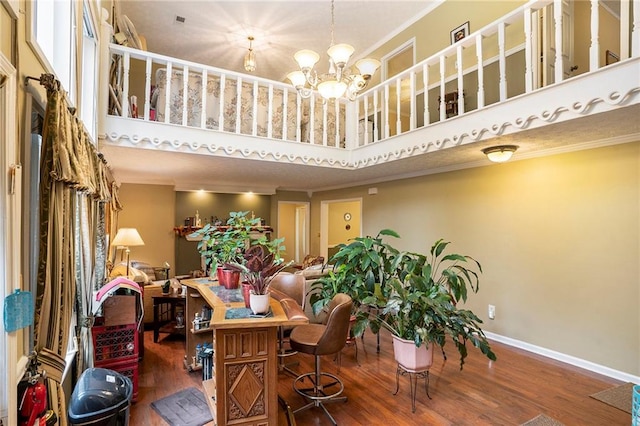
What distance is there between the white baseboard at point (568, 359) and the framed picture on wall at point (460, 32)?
434cm

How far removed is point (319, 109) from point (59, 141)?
3.90 meters

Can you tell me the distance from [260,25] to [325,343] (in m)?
5.47

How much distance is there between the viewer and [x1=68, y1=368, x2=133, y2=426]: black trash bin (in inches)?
69.1

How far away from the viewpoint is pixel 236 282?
9.28 feet

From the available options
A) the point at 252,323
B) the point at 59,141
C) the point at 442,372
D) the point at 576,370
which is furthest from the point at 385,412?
the point at 59,141

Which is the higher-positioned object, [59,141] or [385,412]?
[59,141]

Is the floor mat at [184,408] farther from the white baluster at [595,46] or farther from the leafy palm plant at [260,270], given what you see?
the white baluster at [595,46]

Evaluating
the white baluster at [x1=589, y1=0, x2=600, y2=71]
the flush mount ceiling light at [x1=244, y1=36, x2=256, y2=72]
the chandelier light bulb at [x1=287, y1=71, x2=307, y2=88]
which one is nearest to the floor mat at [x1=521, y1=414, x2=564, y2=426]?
the white baluster at [x1=589, y1=0, x2=600, y2=71]


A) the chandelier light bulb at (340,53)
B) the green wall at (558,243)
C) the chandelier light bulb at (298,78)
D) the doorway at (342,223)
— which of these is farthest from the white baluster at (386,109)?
the doorway at (342,223)

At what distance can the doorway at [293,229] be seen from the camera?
29.0 feet

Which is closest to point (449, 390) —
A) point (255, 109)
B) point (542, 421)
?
point (542, 421)

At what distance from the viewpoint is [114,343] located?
2.73 m

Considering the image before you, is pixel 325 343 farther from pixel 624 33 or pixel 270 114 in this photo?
pixel 624 33

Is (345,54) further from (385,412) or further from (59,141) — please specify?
(385,412)
